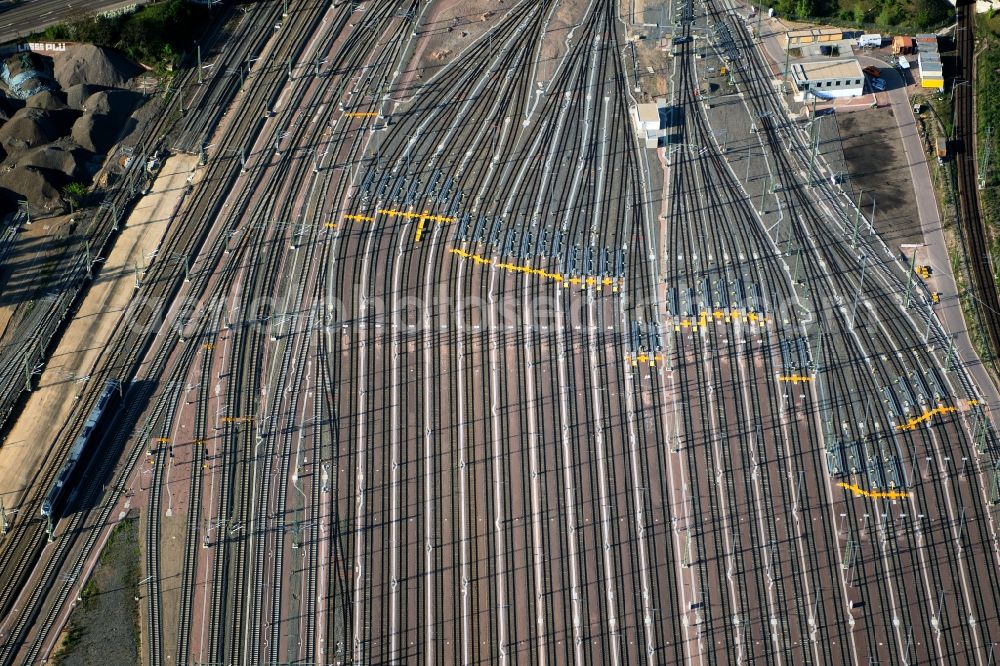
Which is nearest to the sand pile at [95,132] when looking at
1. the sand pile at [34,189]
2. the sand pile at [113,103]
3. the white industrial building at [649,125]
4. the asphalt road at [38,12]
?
the sand pile at [113,103]

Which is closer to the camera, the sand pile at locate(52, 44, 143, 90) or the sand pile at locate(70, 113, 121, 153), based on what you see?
the sand pile at locate(70, 113, 121, 153)

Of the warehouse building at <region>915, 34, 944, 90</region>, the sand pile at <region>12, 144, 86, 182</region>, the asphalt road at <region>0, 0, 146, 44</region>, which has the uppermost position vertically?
the asphalt road at <region>0, 0, 146, 44</region>

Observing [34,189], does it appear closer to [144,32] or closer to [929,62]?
[144,32]

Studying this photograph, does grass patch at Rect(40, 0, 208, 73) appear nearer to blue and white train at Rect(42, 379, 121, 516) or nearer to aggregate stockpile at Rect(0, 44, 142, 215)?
aggregate stockpile at Rect(0, 44, 142, 215)

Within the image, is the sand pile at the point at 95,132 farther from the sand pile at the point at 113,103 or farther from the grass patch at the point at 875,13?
the grass patch at the point at 875,13

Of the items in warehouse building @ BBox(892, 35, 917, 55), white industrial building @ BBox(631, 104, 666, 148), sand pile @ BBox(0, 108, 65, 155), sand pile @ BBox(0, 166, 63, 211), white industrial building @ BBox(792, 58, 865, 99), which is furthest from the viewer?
warehouse building @ BBox(892, 35, 917, 55)

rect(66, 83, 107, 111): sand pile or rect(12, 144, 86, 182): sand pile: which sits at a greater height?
rect(66, 83, 107, 111): sand pile

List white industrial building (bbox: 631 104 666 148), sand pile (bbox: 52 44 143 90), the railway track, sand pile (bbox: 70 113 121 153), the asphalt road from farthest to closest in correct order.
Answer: the asphalt road, sand pile (bbox: 52 44 143 90), white industrial building (bbox: 631 104 666 148), sand pile (bbox: 70 113 121 153), the railway track

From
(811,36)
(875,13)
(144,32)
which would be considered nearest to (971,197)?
(811,36)

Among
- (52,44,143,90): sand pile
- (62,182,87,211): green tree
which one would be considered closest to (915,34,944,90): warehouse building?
(52,44,143,90): sand pile
